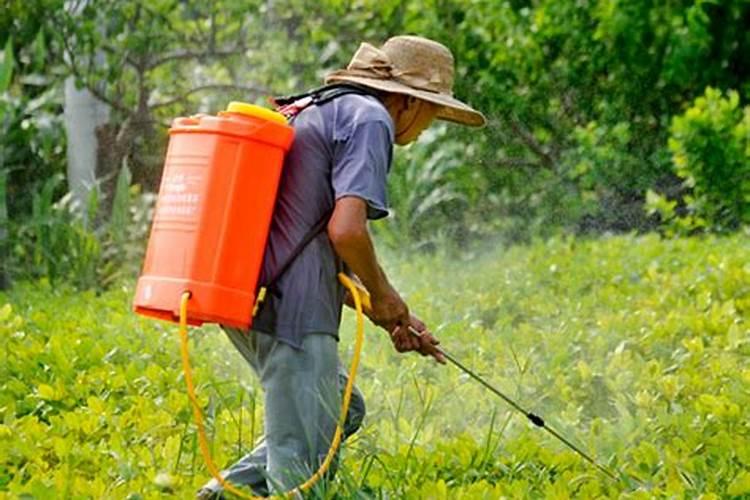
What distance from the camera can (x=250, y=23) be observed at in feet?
39.9

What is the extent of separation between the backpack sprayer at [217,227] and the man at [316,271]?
3.0 inches

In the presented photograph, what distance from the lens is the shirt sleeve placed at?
155 inches

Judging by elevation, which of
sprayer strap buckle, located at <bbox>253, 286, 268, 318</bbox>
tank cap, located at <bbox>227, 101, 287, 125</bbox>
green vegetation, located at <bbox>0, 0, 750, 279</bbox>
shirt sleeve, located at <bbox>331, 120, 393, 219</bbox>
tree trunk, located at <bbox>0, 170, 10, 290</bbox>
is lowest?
tree trunk, located at <bbox>0, 170, 10, 290</bbox>

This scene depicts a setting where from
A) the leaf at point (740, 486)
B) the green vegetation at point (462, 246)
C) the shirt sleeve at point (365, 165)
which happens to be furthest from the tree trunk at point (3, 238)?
the leaf at point (740, 486)

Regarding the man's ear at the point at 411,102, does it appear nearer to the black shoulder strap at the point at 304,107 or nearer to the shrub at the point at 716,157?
the black shoulder strap at the point at 304,107

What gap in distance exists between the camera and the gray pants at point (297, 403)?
4.05m

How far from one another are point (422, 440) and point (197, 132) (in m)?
1.47

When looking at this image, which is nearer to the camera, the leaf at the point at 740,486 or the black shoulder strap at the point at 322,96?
the black shoulder strap at the point at 322,96

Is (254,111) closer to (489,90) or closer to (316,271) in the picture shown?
(316,271)

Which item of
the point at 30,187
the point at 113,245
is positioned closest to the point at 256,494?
the point at 113,245

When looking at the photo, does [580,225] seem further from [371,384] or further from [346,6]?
[371,384]

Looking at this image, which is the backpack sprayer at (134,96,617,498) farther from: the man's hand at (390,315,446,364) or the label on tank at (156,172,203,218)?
the man's hand at (390,315,446,364)

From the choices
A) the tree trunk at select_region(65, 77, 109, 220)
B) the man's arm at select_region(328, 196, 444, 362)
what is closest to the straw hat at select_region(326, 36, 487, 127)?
the man's arm at select_region(328, 196, 444, 362)

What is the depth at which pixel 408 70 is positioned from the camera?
4359 millimetres
